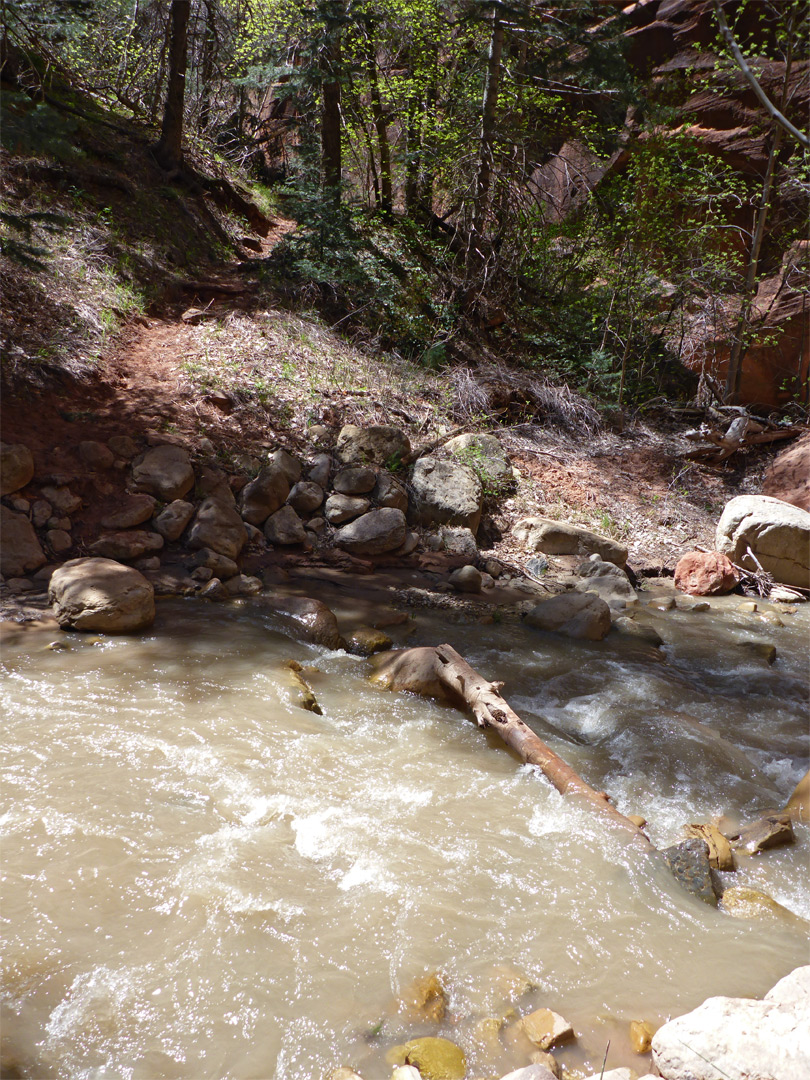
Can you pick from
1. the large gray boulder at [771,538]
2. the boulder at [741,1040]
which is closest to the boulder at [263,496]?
the large gray boulder at [771,538]

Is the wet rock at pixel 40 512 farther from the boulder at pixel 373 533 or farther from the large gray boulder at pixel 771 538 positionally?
the large gray boulder at pixel 771 538

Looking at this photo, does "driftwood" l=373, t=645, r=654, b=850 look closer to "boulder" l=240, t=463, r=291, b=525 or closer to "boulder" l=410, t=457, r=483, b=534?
"boulder" l=240, t=463, r=291, b=525

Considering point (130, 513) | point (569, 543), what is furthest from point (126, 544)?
point (569, 543)

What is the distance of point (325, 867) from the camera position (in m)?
2.64

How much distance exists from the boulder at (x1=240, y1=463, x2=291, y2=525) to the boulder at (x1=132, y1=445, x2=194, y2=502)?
1.73 feet

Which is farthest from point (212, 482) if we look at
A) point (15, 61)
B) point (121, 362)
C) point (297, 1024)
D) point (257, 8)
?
point (257, 8)

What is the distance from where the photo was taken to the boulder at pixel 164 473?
575 cm

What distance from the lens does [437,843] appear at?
284cm

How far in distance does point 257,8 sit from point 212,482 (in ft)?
38.2

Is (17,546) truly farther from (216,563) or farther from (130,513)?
(216,563)

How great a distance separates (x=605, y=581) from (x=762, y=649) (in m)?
1.56

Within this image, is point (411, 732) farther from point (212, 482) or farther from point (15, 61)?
point (15, 61)

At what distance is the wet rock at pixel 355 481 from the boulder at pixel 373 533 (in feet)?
1.03

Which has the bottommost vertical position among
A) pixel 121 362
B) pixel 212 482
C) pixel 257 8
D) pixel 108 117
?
pixel 212 482
